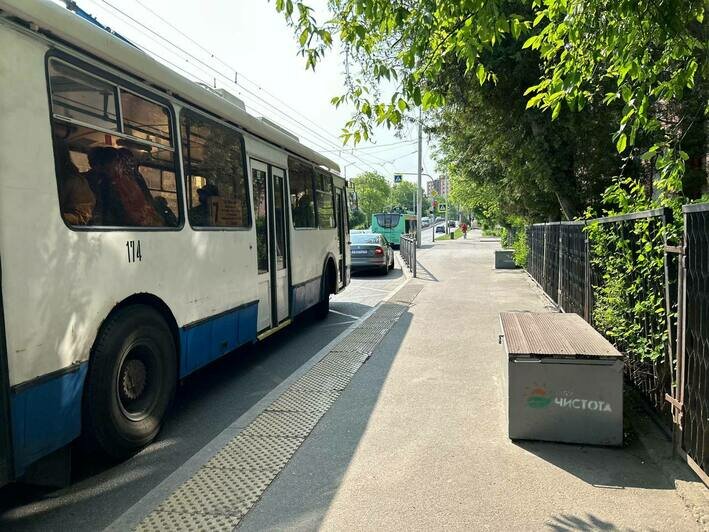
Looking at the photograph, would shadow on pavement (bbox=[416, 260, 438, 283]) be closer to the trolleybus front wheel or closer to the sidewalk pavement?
the sidewalk pavement

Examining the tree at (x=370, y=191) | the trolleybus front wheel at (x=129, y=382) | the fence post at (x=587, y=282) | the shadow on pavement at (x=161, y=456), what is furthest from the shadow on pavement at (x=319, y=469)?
the tree at (x=370, y=191)

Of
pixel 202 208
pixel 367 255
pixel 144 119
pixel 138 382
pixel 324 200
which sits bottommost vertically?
pixel 138 382

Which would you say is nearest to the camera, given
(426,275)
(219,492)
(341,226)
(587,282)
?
(219,492)

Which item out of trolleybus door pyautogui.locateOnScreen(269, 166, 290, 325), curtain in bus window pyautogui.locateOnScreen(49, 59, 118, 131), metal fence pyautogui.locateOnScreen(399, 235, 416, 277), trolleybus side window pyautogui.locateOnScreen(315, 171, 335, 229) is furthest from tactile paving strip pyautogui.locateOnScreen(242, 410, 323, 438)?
metal fence pyautogui.locateOnScreen(399, 235, 416, 277)

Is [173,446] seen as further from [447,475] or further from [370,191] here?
[370,191]

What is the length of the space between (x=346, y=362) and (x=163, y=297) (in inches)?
114

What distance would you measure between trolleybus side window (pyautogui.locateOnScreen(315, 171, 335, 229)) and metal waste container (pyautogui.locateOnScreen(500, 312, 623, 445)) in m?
5.76

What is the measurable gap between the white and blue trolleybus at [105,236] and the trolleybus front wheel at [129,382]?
0.04 ft

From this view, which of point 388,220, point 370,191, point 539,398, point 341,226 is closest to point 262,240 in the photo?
point 539,398

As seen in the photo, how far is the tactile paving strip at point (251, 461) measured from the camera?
311 cm

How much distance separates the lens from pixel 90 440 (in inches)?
141

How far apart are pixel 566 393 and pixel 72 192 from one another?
367 cm

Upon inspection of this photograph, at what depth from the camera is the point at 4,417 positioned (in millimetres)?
2803

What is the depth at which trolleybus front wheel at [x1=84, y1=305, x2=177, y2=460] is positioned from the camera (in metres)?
3.56
